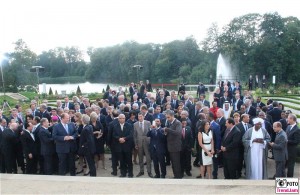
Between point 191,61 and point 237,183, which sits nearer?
point 237,183

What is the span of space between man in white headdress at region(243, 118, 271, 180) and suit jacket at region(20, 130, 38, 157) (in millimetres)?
5526

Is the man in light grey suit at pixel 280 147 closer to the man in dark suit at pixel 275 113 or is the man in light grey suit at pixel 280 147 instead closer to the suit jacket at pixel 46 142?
the man in dark suit at pixel 275 113

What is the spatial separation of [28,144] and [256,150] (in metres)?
5.92

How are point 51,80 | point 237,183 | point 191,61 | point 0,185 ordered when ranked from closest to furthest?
1. point 237,183
2. point 0,185
3. point 191,61
4. point 51,80

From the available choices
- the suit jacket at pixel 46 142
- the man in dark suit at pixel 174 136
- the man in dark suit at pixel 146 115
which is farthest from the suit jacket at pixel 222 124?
the suit jacket at pixel 46 142

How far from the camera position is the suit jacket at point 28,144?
8531mm

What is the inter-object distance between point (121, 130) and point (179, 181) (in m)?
2.34

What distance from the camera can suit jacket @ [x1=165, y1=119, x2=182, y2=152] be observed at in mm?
7865

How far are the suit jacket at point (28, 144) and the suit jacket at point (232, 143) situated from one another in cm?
503

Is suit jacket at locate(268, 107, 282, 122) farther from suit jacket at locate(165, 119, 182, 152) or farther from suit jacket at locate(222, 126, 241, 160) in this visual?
suit jacket at locate(165, 119, 182, 152)

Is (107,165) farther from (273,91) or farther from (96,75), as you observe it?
(96,75)

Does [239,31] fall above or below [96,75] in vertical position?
above

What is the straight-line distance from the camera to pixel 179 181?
6.80m

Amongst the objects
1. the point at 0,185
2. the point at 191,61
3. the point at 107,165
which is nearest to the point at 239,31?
the point at 191,61
